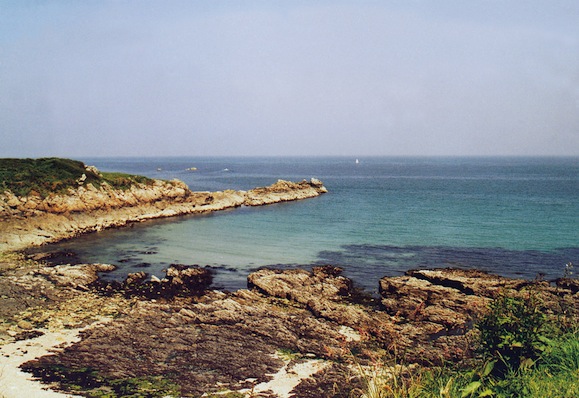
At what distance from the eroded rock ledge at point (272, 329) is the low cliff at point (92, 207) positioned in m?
16.2

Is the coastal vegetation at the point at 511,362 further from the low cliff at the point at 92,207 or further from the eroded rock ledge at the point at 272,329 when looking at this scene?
the low cliff at the point at 92,207

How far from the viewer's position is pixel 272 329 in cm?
2050

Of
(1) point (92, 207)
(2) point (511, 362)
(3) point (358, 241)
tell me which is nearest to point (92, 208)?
(1) point (92, 207)

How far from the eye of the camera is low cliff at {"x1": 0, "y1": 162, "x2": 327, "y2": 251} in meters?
43.0

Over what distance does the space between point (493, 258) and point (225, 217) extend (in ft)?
127

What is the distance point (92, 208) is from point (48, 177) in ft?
23.3

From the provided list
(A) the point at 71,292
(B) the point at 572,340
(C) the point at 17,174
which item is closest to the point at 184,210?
(C) the point at 17,174

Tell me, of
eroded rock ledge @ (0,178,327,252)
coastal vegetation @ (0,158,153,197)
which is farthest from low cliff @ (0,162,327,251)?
coastal vegetation @ (0,158,153,197)

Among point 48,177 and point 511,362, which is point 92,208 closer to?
point 48,177

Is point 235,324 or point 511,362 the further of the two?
point 235,324

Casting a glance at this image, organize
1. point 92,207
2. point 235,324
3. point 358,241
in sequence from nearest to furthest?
1. point 235,324
2. point 358,241
3. point 92,207

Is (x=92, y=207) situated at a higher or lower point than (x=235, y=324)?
higher

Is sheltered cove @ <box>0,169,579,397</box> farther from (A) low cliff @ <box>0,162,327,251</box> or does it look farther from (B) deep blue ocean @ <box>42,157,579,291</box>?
(A) low cliff @ <box>0,162,327,251</box>

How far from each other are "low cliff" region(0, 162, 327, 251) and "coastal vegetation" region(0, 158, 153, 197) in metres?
0.71
